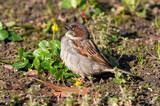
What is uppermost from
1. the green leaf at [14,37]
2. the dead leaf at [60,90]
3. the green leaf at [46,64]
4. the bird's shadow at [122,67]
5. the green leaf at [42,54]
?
the green leaf at [14,37]

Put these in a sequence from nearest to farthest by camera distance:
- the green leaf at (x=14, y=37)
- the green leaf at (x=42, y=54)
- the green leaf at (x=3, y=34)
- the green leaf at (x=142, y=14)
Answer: the green leaf at (x=42, y=54) → the green leaf at (x=3, y=34) → the green leaf at (x=14, y=37) → the green leaf at (x=142, y=14)

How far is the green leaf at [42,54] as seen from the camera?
4911 millimetres

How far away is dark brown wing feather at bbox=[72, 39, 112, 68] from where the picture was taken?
14.4 ft

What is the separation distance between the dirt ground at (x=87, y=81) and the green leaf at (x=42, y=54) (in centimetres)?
37

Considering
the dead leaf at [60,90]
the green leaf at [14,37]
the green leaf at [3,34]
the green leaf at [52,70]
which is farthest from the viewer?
the green leaf at [14,37]

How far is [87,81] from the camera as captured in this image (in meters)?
4.64

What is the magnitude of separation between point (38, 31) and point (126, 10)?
264 centimetres

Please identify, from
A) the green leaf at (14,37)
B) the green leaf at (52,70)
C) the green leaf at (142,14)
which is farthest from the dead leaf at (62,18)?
the green leaf at (52,70)

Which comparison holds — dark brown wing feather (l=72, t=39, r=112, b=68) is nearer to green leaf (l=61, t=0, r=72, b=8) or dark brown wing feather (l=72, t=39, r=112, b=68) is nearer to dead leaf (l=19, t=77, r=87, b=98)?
dead leaf (l=19, t=77, r=87, b=98)

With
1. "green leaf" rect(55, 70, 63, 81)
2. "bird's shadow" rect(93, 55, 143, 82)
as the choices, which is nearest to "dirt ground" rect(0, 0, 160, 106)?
"bird's shadow" rect(93, 55, 143, 82)

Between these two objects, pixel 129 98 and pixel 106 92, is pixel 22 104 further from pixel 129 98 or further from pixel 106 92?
pixel 129 98

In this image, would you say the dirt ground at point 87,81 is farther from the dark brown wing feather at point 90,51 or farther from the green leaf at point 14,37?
the dark brown wing feather at point 90,51

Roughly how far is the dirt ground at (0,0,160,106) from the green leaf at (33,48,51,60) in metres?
0.37

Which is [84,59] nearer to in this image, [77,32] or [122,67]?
[77,32]
